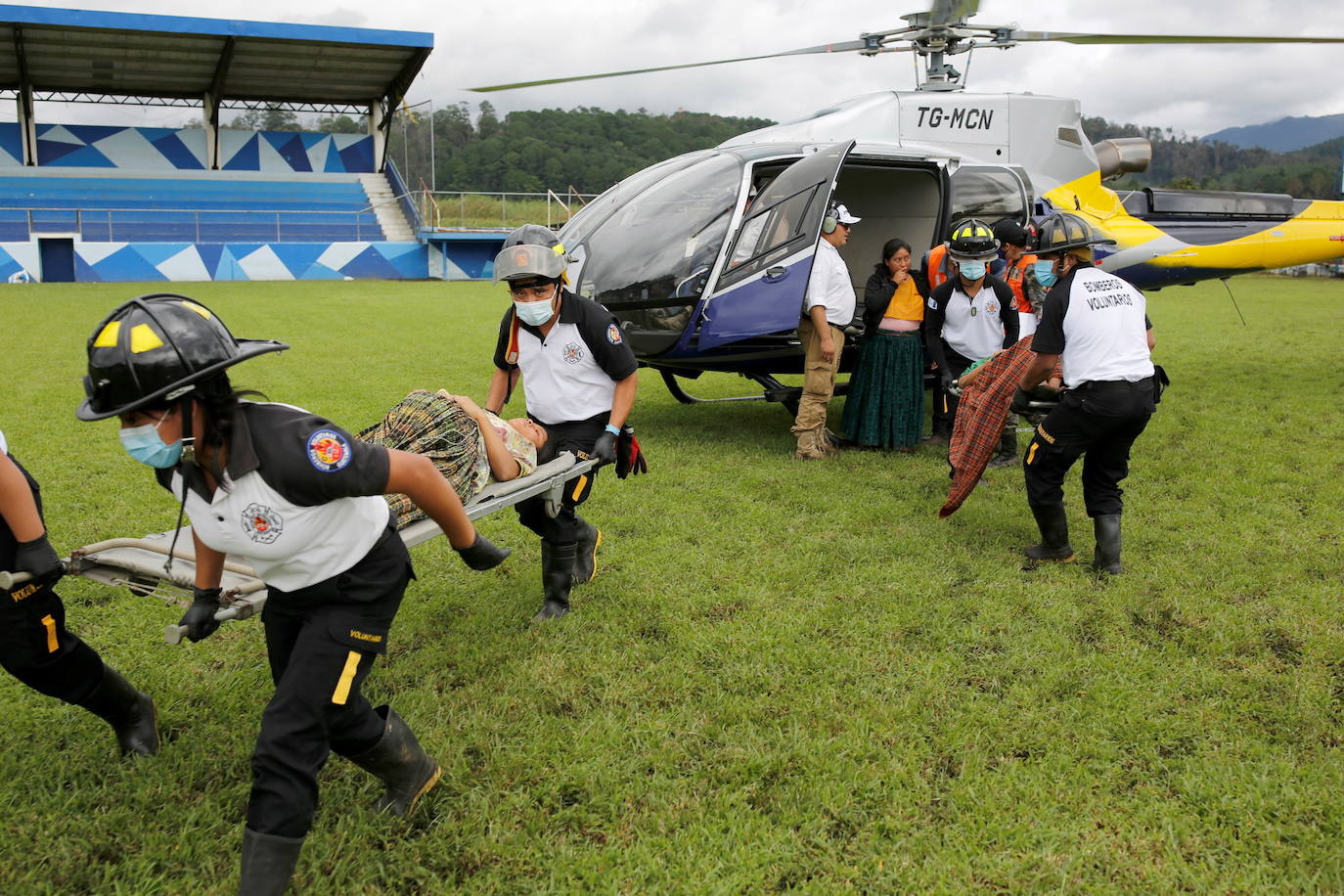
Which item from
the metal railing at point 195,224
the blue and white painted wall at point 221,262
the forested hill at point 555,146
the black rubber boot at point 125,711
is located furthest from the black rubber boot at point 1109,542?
the forested hill at point 555,146

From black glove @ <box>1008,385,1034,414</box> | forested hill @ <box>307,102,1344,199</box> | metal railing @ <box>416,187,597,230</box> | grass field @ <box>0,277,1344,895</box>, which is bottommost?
grass field @ <box>0,277,1344,895</box>

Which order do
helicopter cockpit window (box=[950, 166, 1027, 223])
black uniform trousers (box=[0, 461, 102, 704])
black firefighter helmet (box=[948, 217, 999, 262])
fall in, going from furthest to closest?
helicopter cockpit window (box=[950, 166, 1027, 223])
black firefighter helmet (box=[948, 217, 999, 262])
black uniform trousers (box=[0, 461, 102, 704])

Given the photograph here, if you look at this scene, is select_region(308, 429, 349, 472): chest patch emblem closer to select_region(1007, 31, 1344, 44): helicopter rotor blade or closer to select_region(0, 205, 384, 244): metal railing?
select_region(1007, 31, 1344, 44): helicopter rotor blade

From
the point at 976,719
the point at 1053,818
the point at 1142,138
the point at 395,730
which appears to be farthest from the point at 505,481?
the point at 1142,138

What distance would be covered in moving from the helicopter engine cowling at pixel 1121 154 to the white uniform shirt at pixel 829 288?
432 centimetres

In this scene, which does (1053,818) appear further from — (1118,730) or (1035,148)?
(1035,148)

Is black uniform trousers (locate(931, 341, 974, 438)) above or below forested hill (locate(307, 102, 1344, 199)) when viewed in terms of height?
below

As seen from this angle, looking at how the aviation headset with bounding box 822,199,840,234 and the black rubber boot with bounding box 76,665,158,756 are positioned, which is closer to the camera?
the black rubber boot with bounding box 76,665,158,756

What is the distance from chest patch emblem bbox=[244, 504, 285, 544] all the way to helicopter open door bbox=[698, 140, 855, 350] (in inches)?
181

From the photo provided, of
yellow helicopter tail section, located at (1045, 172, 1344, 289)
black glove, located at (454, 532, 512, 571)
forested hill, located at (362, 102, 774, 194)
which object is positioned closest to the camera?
black glove, located at (454, 532, 512, 571)

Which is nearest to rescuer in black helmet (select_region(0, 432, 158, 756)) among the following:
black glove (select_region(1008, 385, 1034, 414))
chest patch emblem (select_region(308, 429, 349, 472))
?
chest patch emblem (select_region(308, 429, 349, 472))

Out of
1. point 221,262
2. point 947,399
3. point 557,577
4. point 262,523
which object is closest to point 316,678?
point 262,523

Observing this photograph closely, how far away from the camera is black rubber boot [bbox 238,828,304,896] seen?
85.9 inches

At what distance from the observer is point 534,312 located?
12.9ft
